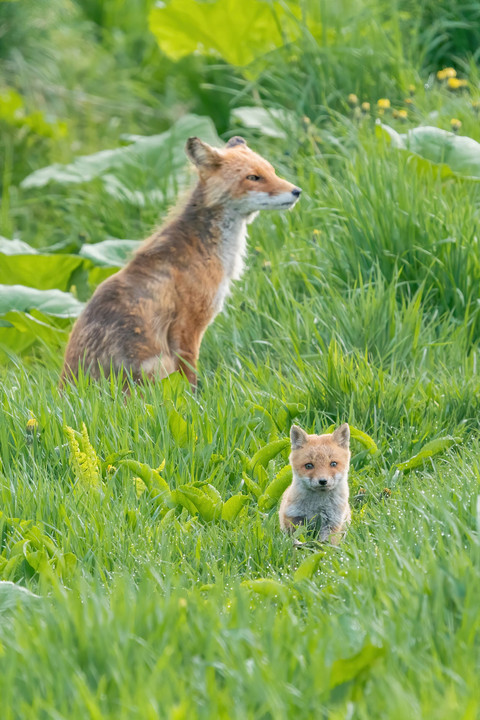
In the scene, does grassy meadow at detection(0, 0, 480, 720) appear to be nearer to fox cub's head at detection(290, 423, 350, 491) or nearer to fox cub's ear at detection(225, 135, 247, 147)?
fox cub's head at detection(290, 423, 350, 491)

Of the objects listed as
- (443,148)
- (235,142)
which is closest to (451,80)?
(443,148)

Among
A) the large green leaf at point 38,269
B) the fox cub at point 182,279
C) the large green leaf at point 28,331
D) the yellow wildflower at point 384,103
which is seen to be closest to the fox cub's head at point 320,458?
Answer: the fox cub at point 182,279

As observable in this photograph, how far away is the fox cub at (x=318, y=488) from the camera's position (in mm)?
3662

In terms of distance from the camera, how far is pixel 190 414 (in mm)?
4379

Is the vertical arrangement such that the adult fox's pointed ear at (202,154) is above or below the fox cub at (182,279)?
above

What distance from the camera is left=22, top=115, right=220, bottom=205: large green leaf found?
8141mm

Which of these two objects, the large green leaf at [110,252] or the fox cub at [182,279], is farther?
the large green leaf at [110,252]

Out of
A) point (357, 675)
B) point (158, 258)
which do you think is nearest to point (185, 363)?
point (158, 258)

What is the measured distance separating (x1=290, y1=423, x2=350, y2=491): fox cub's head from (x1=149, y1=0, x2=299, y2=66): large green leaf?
5556 mm

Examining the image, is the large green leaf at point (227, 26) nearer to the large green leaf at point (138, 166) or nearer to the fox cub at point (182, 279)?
the large green leaf at point (138, 166)

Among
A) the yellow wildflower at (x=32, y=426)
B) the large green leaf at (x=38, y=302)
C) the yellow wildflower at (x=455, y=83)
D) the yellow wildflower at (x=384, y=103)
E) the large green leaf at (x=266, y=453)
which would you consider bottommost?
the large green leaf at (x=38, y=302)

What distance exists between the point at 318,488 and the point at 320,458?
12 centimetres

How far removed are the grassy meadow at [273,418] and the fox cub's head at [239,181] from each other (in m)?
0.47

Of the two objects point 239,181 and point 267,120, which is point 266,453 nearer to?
point 239,181
